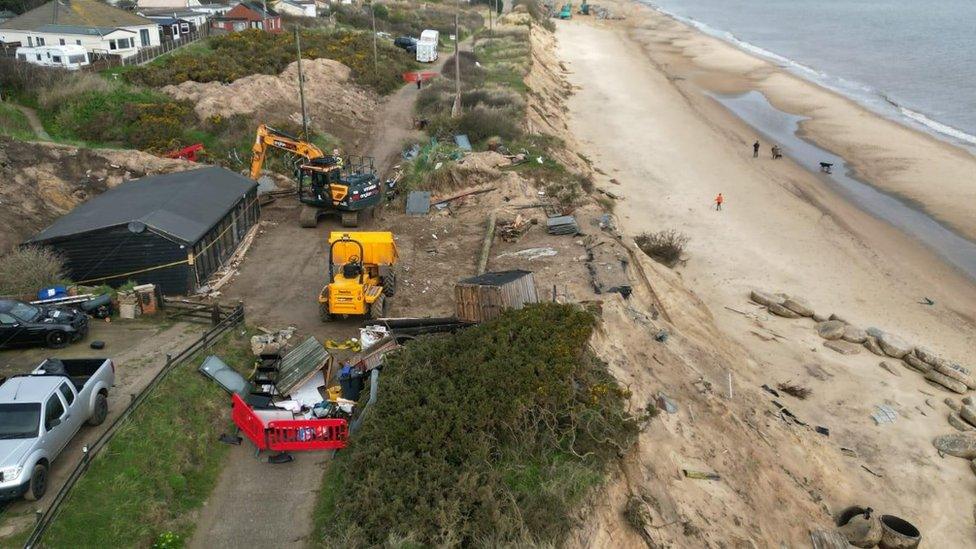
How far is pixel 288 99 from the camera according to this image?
132ft

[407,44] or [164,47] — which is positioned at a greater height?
[164,47]

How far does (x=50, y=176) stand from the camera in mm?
26266

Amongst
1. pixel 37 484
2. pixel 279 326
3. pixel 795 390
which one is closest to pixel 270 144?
pixel 279 326

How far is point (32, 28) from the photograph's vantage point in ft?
153

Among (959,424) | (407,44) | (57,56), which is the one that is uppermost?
(57,56)

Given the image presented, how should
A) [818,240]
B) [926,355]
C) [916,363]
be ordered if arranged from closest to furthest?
[916,363] → [926,355] → [818,240]

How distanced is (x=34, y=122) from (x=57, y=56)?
35.7 feet

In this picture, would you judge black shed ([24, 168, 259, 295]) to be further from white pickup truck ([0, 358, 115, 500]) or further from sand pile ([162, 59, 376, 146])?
sand pile ([162, 59, 376, 146])

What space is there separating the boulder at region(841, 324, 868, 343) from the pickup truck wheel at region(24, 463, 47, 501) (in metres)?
22.1

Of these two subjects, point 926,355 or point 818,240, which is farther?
point 818,240

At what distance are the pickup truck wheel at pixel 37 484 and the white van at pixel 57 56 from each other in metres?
36.8

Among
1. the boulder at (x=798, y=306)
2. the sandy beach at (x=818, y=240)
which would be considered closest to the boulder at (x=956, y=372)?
the sandy beach at (x=818, y=240)

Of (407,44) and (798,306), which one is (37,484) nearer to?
(798,306)

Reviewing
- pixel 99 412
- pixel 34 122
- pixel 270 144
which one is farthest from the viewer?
pixel 34 122
